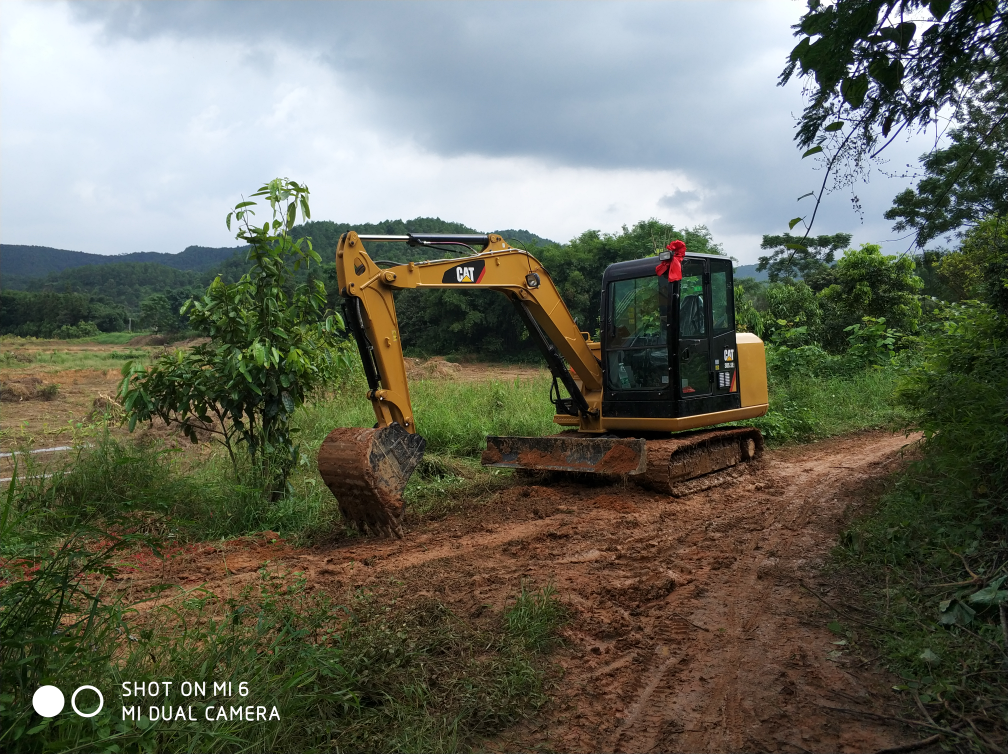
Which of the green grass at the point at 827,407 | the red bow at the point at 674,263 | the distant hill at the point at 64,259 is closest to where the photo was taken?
the red bow at the point at 674,263

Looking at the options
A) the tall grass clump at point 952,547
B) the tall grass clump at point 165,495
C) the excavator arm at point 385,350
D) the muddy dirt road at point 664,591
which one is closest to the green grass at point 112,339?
the tall grass clump at point 165,495

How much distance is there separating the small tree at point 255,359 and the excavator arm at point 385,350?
871 mm

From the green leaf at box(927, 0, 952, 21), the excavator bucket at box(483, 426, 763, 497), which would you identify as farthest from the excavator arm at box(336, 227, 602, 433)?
the green leaf at box(927, 0, 952, 21)

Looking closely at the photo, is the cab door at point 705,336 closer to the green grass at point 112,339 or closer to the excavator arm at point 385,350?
the excavator arm at point 385,350

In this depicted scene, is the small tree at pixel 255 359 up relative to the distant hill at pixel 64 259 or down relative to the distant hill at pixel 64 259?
down

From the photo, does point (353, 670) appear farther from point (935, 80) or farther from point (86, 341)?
point (86, 341)

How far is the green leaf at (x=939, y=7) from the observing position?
335 centimetres

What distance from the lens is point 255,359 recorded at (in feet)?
22.9

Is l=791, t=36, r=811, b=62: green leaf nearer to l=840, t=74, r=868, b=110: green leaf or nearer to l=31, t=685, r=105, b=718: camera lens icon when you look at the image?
l=840, t=74, r=868, b=110: green leaf

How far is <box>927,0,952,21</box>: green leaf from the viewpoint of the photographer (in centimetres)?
335

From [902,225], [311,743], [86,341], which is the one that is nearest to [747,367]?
[902,225]

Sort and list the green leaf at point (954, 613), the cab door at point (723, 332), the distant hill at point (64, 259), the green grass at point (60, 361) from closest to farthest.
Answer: the green leaf at point (954, 613) → the cab door at point (723, 332) → the green grass at point (60, 361) → the distant hill at point (64, 259)

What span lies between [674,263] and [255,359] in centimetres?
447

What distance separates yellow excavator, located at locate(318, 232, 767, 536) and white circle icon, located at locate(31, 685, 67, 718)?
4265 mm
